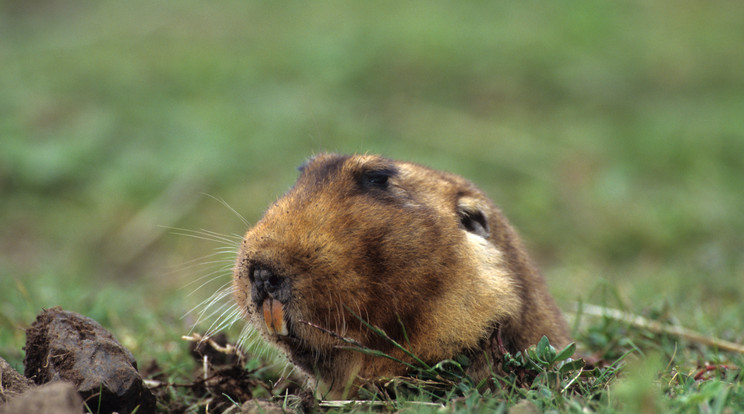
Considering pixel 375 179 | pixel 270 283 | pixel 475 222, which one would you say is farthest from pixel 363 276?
pixel 475 222

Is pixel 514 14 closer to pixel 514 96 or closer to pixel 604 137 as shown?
pixel 514 96

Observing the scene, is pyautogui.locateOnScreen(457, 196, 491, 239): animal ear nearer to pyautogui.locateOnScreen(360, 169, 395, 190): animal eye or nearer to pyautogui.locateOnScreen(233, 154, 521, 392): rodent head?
pyautogui.locateOnScreen(233, 154, 521, 392): rodent head

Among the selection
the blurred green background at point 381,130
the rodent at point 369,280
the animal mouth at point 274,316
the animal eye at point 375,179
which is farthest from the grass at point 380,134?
the animal eye at point 375,179

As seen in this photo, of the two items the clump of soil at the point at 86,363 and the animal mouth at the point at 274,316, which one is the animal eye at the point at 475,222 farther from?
the clump of soil at the point at 86,363

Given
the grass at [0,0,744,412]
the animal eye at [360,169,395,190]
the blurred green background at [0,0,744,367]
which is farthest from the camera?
the blurred green background at [0,0,744,367]

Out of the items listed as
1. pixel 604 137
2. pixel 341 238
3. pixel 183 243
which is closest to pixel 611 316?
pixel 341 238

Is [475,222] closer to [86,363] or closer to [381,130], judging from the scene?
[86,363]

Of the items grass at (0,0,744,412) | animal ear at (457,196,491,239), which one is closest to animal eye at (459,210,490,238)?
animal ear at (457,196,491,239)
